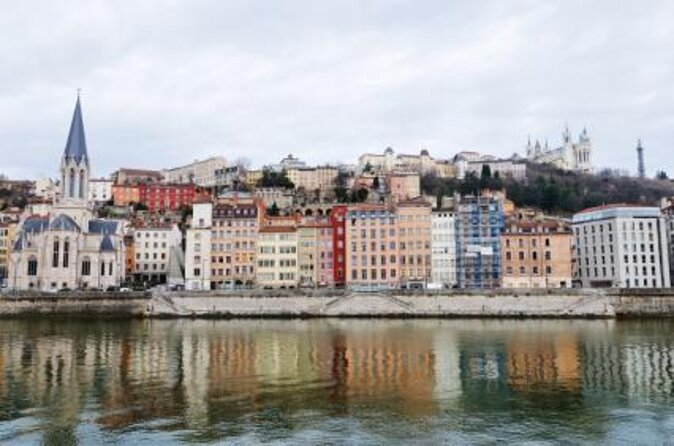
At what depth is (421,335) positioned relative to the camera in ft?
153

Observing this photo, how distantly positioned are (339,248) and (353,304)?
16.9 meters

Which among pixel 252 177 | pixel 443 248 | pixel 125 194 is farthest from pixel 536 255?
pixel 125 194

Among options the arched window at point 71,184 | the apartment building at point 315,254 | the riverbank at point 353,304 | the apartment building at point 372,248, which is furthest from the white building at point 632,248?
the arched window at point 71,184

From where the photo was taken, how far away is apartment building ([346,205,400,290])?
78.6 m

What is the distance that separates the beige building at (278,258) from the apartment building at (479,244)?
19.9m

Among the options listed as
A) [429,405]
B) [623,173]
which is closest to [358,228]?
[429,405]

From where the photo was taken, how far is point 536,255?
76875mm

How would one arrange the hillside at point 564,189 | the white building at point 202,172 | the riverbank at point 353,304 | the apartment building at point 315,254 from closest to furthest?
1. the riverbank at point 353,304
2. the apartment building at point 315,254
3. the hillside at point 564,189
4. the white building at point 202,172

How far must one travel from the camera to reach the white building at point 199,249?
79.5 metres

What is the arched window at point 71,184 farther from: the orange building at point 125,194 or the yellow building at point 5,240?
the orange building at point 125,194

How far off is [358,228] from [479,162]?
100 m

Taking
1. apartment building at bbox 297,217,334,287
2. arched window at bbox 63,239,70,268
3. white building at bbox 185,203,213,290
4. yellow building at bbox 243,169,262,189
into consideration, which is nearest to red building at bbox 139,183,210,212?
yellow building at bbox 243,169,262,189

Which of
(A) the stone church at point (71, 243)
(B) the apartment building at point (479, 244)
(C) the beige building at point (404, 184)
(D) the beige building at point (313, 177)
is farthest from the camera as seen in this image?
(D) the beige building at point (313, 177)

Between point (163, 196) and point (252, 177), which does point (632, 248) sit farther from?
point (252, 177)
